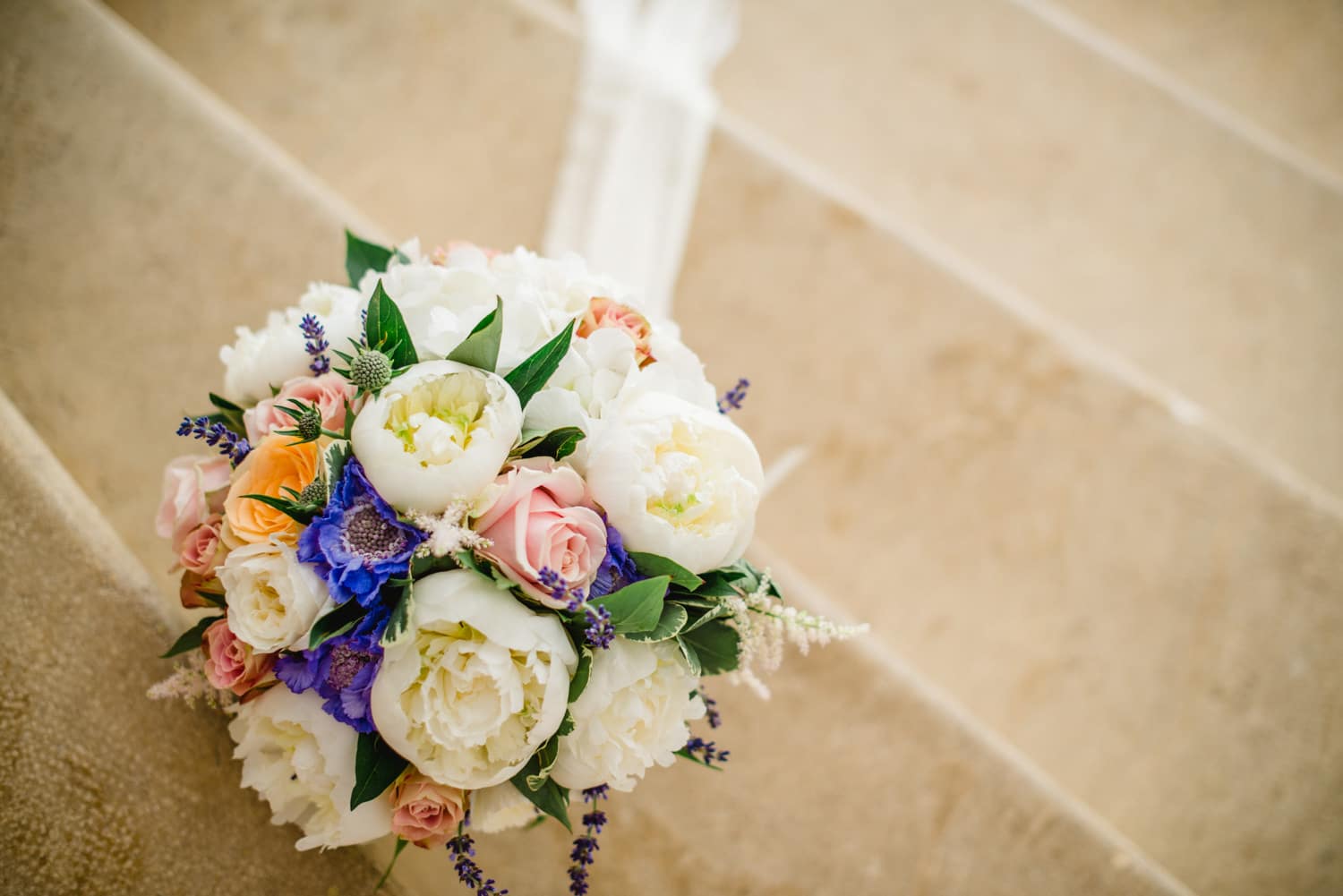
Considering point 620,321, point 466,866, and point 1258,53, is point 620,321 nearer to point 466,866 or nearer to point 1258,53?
point 466,866

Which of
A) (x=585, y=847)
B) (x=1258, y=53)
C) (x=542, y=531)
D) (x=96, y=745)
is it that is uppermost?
(x=1258, y=53)

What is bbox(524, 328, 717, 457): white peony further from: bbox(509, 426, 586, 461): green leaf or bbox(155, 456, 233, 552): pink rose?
bbox(155, 456, 233, 552): pink rose

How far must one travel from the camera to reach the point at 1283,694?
1670 millimetres

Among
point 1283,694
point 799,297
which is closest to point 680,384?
point 799,297

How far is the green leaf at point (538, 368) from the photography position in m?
0.68

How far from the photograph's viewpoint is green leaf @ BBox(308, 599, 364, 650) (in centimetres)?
61

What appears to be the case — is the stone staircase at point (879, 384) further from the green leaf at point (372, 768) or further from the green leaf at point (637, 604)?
the green leaf at point (637, 604)

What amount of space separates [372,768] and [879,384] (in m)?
1.40

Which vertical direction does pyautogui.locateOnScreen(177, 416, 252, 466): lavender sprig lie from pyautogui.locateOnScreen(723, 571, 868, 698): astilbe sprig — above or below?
above

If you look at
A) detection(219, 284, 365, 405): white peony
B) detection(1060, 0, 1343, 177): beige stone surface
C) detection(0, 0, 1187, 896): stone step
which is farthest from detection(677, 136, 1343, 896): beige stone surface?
detection(1060, 0, 1343, 177): beige stone surface

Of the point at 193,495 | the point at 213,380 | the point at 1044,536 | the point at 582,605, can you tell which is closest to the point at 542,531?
the point at 582,605

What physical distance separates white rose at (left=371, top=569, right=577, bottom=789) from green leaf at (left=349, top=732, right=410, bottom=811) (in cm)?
4

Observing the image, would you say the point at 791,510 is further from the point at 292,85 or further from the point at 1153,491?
the point at 292,85

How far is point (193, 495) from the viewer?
28.8 inches
